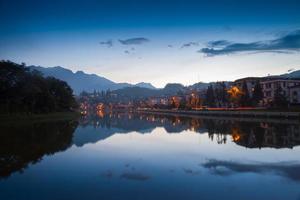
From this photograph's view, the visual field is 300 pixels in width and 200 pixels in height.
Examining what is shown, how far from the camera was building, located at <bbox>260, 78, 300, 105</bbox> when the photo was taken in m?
87.8

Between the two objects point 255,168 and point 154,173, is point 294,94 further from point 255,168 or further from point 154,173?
point 154,173

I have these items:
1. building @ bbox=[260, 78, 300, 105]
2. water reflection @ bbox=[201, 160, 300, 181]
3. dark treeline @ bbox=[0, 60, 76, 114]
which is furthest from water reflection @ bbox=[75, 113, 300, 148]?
building @ bbox=[260, 78, 300, 105]

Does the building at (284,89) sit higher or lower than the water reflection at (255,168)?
higher

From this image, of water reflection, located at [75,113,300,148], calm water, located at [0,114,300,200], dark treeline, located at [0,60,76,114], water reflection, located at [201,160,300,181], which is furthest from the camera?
dark treeline, located at [0,60,76,114]

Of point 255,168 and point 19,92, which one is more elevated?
point 19,92

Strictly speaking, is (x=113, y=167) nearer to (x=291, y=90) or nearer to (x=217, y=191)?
(x=217, y=191)

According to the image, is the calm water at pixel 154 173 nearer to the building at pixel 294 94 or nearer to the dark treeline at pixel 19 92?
the dark treeline at pixel 19 92

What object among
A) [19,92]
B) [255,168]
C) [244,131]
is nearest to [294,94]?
[244,131]

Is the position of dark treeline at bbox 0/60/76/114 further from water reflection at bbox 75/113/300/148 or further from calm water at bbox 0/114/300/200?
calm water at bbox 0/114/300/200

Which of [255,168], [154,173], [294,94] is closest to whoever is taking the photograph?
[154,173]

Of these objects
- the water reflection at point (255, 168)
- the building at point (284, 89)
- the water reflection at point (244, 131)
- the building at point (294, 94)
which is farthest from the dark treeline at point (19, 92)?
the building at point (294, 94)

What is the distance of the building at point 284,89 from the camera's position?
8775 centimetres

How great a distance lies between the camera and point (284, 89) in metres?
93.6

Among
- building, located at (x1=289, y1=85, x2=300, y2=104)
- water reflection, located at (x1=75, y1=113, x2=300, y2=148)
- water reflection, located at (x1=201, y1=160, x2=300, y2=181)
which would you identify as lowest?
water reflection, located at (x1=75, y1=113, x2=300, y2=148)
